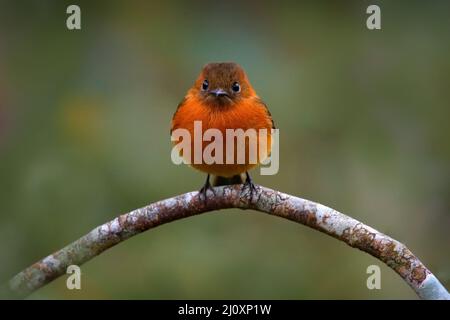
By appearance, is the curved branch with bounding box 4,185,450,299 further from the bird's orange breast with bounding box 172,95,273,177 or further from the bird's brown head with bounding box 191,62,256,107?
the bird's brown head with bounding box 191,62,256,107

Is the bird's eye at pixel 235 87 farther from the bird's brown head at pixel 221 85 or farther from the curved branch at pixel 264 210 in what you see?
the curved branch at pixel 264 210

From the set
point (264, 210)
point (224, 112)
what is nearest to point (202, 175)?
point (224, 112)

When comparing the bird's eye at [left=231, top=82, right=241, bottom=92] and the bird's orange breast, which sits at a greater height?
the bird's eye at [left=231, top=82, right=241, bottom=92]

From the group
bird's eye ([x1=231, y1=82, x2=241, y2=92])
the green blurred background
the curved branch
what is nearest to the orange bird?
bird's eye ([x1=231, y1=82, x2=241, y2=92])

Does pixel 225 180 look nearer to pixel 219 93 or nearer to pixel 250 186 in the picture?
pixel 250 186

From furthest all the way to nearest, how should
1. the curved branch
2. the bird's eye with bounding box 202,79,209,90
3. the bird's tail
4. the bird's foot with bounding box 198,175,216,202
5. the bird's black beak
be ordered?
the bird's tail, the bird's eye with bounding box 202,79,209,90, the bird's black beak, the bird's foot with bounding box 198,175,216,202, the curved branch

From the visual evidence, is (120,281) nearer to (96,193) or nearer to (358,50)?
(96,193)
